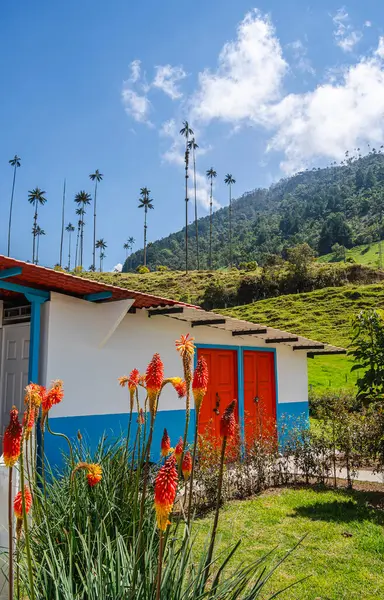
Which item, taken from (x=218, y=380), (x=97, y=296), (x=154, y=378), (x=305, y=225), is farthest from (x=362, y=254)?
(x=154, y=378)

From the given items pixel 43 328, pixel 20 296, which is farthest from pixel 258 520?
pixel 20 296

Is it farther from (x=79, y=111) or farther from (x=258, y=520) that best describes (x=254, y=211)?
(x=258, y=520)

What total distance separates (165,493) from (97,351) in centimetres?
555

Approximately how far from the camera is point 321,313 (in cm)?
3872

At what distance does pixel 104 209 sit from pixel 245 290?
32931 mm

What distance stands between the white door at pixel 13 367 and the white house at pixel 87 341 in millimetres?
14

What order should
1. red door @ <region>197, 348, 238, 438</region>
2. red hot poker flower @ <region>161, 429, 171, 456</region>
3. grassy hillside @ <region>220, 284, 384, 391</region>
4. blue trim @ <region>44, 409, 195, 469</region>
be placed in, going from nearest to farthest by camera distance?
red hot poker flower @ <region>161, 429, 171, 456</region> < blue trim @ <region>44, 409, 195, 469</region> < red door @ <region>197, 348, 238, 438</region> < grassy hillside @ <region>220, 284, 384, 391</region>

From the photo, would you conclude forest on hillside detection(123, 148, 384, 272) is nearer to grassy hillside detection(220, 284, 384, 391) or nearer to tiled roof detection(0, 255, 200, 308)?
grassy hillside detection(220, 284, 384, 391)

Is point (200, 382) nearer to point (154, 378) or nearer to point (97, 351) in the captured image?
point (154, 378)

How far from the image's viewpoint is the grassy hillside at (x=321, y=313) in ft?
100

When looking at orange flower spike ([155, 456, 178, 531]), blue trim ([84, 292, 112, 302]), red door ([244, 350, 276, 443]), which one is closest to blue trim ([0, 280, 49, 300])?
blue trim ([84, 292, 112, 302])

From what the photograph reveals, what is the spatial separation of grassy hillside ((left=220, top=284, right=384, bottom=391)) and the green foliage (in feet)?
69.6

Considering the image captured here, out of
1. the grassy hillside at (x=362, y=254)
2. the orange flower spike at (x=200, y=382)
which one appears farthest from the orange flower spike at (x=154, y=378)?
the grassy hillside at (x=362, y=254)

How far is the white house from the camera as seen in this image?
593cm
